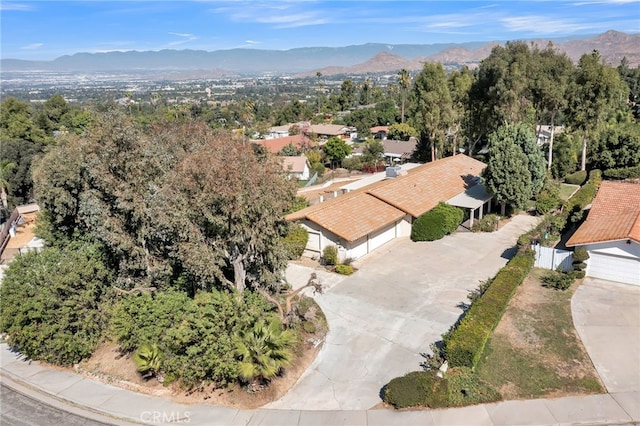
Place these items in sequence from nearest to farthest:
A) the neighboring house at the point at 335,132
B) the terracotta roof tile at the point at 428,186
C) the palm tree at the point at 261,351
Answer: the palm tree at the point at 261,351
the terracotta roof tile at the point at 428,186
the neighboring house at the point at 335,132

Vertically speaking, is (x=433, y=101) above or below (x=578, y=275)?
above

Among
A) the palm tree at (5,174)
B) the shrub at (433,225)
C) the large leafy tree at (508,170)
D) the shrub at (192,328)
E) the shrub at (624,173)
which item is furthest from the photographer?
the palm tree at (5,174)

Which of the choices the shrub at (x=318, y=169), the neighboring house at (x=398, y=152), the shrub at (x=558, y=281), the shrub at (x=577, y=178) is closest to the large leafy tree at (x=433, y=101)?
the neighboring house at (x=398, y=152)

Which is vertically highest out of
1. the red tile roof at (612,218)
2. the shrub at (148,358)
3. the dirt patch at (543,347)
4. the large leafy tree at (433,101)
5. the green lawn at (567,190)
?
the large leafy tree at (433,101)

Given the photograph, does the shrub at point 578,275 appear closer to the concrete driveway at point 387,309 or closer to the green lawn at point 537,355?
the green lawn at point 537,355

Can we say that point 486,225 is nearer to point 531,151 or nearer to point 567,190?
point 531,151

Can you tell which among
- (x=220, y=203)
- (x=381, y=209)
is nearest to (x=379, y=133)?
(x=381, y=209)
